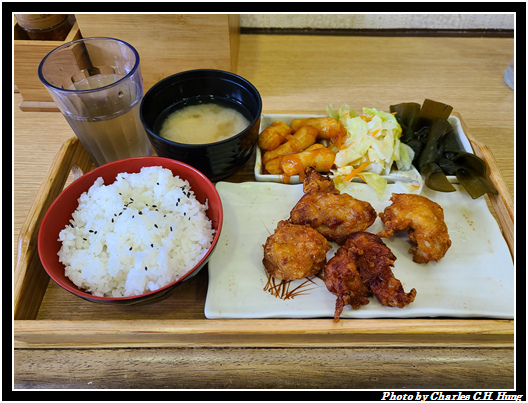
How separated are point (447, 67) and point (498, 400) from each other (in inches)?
104

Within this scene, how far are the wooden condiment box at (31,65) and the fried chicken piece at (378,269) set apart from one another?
2.28 m

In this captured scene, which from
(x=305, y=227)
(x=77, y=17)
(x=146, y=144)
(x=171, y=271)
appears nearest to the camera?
(x=171, y=271)

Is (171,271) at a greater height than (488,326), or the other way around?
(171,271)

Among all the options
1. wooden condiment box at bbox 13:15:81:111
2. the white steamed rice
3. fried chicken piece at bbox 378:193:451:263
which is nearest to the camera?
the white steamed rice

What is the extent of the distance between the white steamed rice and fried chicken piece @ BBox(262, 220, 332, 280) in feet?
0.95

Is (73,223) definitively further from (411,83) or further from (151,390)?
(411,83)

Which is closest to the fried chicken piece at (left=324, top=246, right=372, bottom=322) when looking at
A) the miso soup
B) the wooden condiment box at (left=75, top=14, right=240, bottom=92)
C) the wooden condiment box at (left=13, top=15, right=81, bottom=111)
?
the miso soup

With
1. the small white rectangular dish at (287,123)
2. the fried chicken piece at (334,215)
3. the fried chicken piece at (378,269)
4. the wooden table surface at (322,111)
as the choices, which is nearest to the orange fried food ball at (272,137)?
the small white rectangular dish at (287,123)

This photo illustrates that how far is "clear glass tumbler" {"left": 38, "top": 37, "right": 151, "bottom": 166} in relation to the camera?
6.21 feet

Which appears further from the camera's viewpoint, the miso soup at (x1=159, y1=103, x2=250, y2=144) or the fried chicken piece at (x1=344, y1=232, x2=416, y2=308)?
the miso soup at (x1=159, y1=103, x2=250, y2=144)

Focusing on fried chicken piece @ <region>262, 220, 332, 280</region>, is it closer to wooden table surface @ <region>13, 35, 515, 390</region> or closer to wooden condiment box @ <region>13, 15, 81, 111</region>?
wooden table surface @ <region>13, 35, 515, 390</region>

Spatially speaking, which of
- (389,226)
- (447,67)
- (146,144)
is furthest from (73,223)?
(447,67)

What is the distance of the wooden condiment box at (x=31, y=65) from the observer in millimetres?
2437

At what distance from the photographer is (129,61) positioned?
2012 mm
